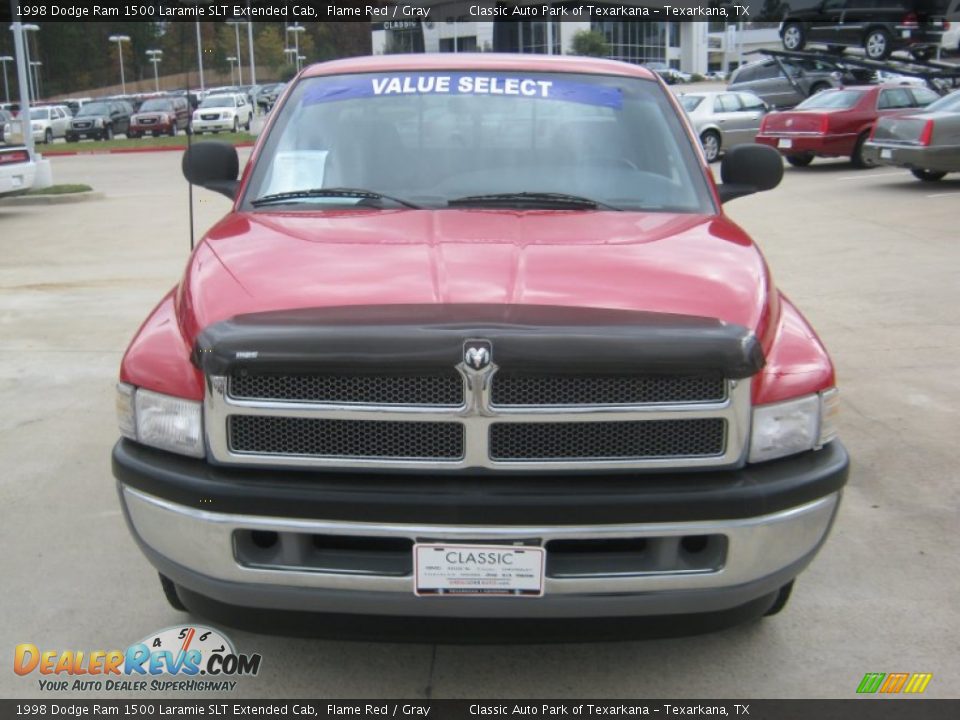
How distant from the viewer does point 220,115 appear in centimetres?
3784

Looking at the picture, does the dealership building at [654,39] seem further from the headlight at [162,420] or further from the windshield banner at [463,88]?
the headlight at [162,420]

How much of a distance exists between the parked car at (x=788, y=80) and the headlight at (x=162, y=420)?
96.7ft

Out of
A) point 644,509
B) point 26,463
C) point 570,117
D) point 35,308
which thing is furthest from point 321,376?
point 35,308

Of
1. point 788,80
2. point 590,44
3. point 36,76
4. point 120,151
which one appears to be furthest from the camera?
point 36,76

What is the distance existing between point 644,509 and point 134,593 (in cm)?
208

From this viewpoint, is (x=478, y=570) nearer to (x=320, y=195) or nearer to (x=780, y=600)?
(x=780, y=600)

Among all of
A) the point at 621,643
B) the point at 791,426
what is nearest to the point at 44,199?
the point at 621,643

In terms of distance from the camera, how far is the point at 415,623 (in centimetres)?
275

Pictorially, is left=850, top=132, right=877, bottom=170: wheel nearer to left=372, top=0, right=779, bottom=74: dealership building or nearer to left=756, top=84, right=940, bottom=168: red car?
left=756, top=84, right=940, bottom=168: red car

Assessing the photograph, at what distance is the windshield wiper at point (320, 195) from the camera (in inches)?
151

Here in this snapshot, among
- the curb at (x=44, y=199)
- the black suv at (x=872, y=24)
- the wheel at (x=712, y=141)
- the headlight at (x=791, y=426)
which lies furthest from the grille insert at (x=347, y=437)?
the black suv at (x=872, y=24)

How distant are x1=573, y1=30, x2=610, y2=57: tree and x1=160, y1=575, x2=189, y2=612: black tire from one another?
64.9 m

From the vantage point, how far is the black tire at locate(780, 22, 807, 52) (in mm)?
30766

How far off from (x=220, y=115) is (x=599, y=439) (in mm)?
37637
